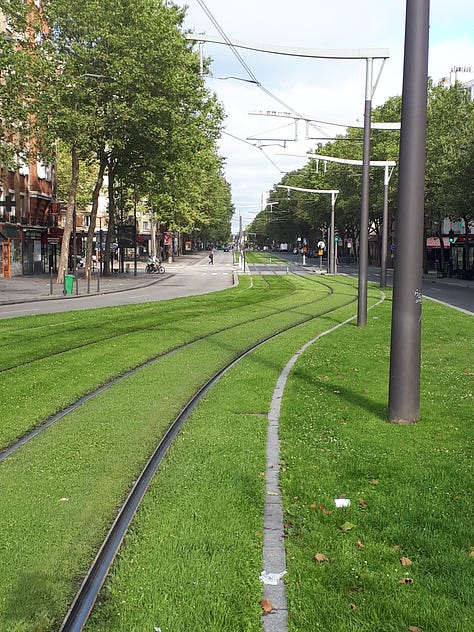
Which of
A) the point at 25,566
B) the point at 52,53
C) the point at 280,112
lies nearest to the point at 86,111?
the point at 52,53

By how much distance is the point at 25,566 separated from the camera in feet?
13.5

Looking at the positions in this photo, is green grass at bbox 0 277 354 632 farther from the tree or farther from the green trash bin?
the tree

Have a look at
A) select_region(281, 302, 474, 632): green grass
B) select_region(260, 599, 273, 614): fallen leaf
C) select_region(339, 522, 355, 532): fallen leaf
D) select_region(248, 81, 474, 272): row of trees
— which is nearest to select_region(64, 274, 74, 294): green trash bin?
select_region(248, 81, 474, 272): row of trees

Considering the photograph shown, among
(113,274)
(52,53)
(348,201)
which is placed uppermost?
(52,53)

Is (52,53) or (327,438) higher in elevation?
(52,53)

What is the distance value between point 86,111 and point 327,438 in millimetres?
35319

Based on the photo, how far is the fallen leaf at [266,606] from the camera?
11.9 feet

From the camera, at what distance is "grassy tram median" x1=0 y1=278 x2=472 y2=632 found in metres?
3.66

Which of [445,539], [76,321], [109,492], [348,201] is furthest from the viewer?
[348,201]

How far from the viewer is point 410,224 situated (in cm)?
718

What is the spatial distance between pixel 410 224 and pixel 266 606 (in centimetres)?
453

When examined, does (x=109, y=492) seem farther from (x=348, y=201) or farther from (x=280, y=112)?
(x=348, y=201)

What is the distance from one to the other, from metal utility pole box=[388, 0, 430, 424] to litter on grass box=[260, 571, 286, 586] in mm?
3738

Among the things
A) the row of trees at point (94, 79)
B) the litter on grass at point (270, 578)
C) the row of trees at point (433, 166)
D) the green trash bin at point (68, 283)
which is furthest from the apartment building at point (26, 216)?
the litter on grass at point (270, 578)
